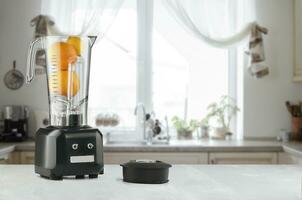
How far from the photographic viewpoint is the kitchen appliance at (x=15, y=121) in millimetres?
4197

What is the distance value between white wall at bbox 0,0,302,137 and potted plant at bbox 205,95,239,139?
16 cm

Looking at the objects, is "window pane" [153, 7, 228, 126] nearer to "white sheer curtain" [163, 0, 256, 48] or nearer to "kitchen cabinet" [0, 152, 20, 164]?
"white sheer curtain" [163, 0, 256, 48]

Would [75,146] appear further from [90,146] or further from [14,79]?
[14,79]

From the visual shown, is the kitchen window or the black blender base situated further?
the kitchen window

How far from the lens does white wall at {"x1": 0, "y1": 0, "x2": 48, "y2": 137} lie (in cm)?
454

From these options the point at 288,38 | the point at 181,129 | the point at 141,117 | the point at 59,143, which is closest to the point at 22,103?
the point at 141,117

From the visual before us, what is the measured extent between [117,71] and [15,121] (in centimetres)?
104

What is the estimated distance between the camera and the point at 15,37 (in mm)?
4547

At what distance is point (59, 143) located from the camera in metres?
1.82

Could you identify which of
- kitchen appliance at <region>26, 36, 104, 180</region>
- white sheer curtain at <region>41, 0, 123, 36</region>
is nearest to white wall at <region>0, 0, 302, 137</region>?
white sheer curtain at <region>41, 0, 123, 36</region>

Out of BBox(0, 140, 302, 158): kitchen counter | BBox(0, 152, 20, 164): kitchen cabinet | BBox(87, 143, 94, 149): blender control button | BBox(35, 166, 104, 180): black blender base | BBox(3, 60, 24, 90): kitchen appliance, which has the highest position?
BBox(3, 60, 24, 90): kitchen appliance

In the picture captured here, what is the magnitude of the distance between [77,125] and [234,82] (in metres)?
3.06

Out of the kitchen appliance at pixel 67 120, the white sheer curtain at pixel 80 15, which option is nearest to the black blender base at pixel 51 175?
the kitchen appliance at pixel 67 120

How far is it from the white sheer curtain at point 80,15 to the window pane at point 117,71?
220 millimetres
